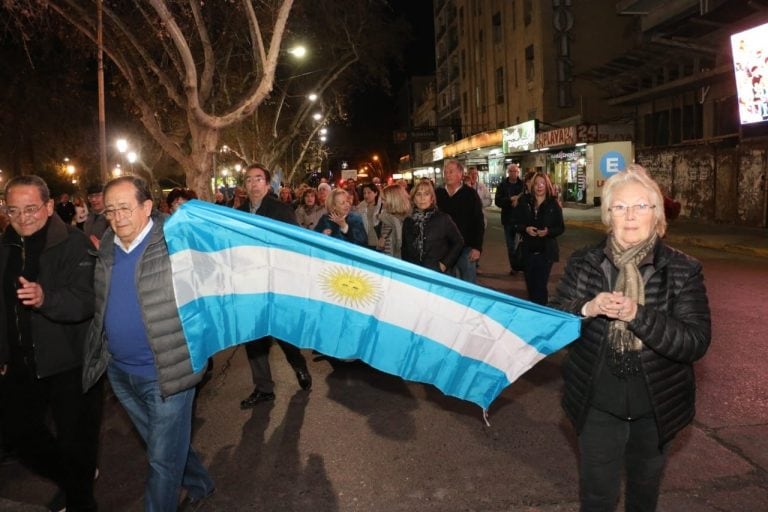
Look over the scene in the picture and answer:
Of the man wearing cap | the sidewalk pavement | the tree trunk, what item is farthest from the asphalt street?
the tree trunk

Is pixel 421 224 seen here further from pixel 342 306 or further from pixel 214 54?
pixel 214 54

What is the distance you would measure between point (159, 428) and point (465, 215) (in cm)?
525

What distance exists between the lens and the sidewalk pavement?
14.5 metres

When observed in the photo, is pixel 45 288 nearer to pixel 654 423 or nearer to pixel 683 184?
pixel 654 423

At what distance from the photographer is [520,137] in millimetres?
31906

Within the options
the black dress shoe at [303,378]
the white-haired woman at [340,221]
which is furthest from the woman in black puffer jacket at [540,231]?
the black dress shoe at [303,378]

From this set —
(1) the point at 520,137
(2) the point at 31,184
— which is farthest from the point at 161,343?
(1) the point at 520,137

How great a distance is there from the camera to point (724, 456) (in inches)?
168

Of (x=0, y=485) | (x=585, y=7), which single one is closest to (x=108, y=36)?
(x=0, y=485)

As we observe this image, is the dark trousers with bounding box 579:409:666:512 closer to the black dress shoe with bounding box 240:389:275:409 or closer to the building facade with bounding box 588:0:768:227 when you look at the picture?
the black dress shoe with bounding box 240:389:275:409

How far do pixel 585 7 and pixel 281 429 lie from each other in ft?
112

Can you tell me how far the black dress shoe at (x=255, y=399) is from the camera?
5629 mm

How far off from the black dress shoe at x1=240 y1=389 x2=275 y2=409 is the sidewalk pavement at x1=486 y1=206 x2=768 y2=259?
474 inches

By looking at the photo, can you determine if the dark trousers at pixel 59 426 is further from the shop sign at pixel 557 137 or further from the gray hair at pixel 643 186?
the shop sign at pixel 557 137
